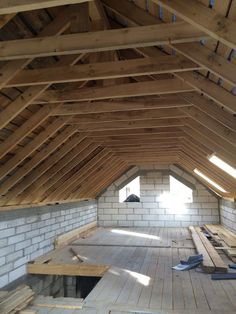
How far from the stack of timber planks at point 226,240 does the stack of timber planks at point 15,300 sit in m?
3.92

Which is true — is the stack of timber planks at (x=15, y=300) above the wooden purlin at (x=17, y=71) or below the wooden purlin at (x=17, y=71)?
below

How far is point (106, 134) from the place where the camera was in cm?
532

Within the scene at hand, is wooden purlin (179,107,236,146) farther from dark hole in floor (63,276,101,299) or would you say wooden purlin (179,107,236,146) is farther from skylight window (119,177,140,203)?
skylight window (119,177,140,203)

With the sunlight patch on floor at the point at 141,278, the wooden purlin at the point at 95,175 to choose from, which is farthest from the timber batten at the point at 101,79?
the sunlight patch on floor at the point at 141,278

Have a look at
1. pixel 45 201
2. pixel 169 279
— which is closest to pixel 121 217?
pixel 45 201

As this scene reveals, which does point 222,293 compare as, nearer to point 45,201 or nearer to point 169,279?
point 169,279

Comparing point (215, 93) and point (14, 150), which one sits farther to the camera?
point (14, 150)

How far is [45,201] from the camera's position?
647cm

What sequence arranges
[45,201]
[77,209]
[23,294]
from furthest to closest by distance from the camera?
[77,209]
[45,201]
[23,294]

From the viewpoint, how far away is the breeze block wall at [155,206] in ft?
33.9

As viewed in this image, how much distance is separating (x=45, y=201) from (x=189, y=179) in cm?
593

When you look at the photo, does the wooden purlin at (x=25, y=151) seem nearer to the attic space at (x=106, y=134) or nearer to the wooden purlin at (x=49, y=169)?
the attic space at (x=106, y=134)

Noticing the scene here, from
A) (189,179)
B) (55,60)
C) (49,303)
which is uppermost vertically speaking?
(55,60)

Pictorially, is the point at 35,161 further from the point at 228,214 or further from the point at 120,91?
the point at 228,214
